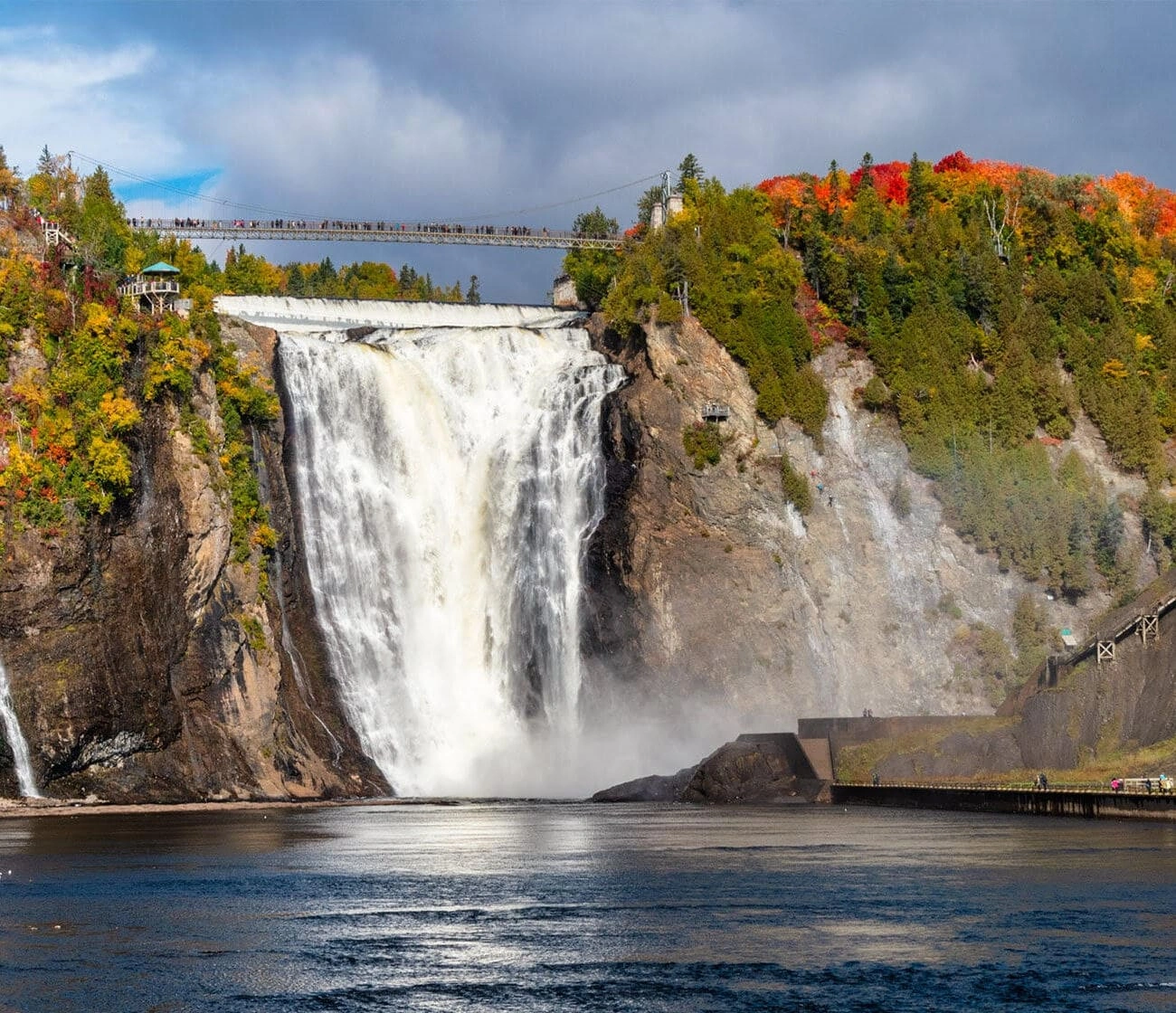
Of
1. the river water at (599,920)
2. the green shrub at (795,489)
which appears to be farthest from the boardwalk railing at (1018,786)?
the green shrub at (795,489)

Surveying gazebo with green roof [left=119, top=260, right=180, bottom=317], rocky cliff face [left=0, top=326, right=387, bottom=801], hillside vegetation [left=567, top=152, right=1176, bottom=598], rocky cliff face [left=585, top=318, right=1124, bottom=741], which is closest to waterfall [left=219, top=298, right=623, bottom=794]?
rocky cliff face [left=585, top=318, right=1124, bottom=741]

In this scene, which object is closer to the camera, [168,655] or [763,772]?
[763,772]

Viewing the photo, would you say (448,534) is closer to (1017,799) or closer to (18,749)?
(18,749)

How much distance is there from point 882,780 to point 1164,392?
49266 millimetres

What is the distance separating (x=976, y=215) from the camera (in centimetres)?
13200

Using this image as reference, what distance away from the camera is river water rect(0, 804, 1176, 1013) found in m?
32.4

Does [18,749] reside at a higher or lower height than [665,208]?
lower

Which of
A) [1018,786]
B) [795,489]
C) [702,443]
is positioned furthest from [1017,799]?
[702,443]

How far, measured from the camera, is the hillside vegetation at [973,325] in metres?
111

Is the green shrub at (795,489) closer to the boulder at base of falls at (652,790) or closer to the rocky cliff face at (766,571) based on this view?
the rocky cliff face at (766,571)

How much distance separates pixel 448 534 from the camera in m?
102

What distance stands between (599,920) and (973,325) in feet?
284

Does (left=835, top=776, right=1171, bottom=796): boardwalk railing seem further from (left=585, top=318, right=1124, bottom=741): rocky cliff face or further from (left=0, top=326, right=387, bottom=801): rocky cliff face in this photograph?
(left=0, top=326, right=387, bottom=801): rocky cliff face

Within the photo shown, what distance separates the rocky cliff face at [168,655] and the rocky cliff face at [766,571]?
18071 mm
